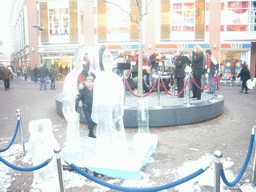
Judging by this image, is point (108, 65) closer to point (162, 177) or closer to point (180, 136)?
point (162, 177)

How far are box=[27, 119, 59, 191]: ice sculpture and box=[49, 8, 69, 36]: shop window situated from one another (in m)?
20.2

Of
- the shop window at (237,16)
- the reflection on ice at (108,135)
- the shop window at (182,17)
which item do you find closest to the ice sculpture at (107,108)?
the reflection on ice at (108,135)

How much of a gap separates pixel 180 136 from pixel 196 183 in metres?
2.02

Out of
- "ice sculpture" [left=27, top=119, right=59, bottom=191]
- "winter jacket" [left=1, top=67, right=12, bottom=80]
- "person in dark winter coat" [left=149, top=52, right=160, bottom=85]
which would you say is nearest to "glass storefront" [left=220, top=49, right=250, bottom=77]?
"person in dark winter coat" [left=149, top=52, right=160, bottom=85]

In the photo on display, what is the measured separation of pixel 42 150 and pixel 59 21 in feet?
69.2

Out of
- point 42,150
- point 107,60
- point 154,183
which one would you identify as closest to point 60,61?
point 107,60

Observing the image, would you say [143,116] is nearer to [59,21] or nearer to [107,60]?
[107,60]

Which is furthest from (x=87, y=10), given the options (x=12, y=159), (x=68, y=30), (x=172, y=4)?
(x=12, y=159)

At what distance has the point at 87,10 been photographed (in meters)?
21.1

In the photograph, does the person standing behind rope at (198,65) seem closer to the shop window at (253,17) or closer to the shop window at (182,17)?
the shop window at (182,17)

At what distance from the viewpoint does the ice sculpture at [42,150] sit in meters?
3.19

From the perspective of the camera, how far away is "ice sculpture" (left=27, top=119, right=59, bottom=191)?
319cm

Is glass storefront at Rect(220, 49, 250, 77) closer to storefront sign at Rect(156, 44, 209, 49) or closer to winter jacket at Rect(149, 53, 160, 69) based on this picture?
storefront sign at Rect(156, 44, 209, 49)

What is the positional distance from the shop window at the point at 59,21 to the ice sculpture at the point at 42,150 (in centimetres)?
2025
